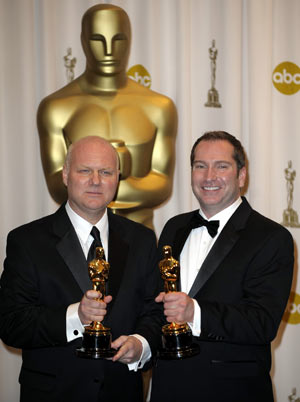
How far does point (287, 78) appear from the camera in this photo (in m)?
3.84

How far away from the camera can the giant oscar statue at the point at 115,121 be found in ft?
9.84

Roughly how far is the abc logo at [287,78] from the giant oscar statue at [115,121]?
1.07m

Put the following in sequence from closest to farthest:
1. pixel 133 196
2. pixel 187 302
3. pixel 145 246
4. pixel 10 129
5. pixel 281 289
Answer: pixel 187 302, pixel 281 289, pixel 145 246, pixel 133 196, pixel 10 129

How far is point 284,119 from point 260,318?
2228mm

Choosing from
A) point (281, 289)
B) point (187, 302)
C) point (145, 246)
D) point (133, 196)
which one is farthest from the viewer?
point (133, 196)

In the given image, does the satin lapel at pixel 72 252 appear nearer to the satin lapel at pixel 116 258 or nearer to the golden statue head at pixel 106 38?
the satin lapel at pixel 116 258

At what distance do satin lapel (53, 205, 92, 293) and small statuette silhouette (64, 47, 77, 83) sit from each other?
71.8 inches

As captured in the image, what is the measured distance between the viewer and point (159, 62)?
3.73 meters

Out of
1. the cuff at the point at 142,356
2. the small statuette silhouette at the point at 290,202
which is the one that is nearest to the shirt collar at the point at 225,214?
the cuff at the point at 142,356

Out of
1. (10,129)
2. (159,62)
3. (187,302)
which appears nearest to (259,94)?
(159,62)

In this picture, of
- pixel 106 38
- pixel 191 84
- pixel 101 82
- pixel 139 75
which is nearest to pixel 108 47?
pixel 106 38

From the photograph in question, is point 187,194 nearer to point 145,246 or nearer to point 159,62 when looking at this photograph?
point 159,62

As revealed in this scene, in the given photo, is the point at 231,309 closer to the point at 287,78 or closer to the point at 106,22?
the point at 106,22

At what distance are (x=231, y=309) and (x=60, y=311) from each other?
573mm
